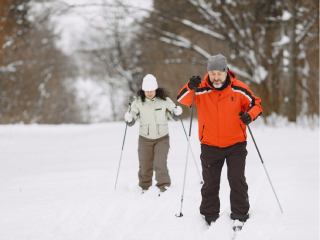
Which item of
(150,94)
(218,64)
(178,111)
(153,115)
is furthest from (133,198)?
(218,64)

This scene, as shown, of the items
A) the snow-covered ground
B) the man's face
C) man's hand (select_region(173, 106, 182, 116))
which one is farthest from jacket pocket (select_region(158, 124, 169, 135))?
the man's face

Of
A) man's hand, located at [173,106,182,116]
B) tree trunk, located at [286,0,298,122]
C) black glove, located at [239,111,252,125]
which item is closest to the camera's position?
black glove, located at [239,111,252,125]

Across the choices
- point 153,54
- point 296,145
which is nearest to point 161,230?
point 296,145

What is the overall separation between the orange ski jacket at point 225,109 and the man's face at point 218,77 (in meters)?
0.04

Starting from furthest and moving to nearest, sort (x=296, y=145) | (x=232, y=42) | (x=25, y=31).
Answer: (x=25, y=31) → (x=232, y=42) → (x=296, y=145)

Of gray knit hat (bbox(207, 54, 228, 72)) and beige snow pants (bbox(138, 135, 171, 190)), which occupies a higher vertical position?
gray knit hat (bbox(207, 54, 228, 72))

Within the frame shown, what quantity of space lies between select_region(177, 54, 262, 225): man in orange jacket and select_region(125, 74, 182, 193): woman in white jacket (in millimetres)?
1454

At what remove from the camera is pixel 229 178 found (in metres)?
3.63

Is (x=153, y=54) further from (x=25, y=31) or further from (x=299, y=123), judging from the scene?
(x=299, y=123)

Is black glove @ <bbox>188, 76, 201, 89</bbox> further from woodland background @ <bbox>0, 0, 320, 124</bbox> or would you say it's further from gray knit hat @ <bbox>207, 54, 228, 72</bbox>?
woodland background @ <bbox>0, 0, 320, 124</bbox>

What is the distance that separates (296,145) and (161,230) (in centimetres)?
517

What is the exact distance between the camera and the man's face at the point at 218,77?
3.46m

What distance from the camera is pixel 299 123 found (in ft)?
36.4

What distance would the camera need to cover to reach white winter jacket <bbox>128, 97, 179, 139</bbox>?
5121 millimetres
